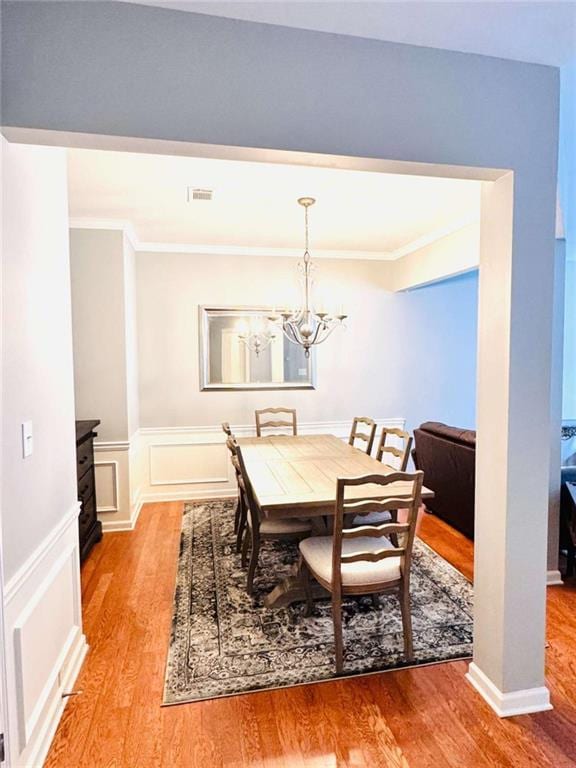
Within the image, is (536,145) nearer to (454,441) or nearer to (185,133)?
(185,133)

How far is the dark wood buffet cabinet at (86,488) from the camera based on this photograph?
3171mm

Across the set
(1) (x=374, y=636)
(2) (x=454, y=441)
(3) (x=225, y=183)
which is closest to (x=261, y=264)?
(3) (x=225, y=183)

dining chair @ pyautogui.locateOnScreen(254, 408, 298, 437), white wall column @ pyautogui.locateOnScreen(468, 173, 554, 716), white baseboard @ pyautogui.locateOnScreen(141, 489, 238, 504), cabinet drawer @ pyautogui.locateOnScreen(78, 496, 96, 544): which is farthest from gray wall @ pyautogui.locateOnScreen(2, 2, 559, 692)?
white baseboard @ pyautogui.locateOnScreen(141, 489, 238, 504)

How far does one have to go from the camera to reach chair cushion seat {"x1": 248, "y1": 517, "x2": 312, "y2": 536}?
2742 millimetres

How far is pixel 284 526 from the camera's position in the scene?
9.11 feet

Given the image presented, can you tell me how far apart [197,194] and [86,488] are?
2.47 m

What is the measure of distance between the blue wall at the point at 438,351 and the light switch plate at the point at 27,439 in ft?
13.6

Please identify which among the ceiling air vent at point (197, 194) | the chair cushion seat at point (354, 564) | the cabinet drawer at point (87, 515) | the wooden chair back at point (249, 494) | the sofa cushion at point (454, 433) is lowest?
the cabinet drawer at point (87, 515)

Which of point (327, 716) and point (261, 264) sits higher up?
point (261, 264)

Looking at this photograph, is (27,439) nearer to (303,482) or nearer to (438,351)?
(303,482)

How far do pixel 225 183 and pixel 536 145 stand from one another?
6.36ft

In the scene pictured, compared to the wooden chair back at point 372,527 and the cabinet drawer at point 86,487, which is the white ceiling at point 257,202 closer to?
the wooden chair back at point 372,527

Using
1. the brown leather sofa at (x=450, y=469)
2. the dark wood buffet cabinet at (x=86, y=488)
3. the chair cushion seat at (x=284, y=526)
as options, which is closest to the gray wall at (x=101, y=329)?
the dark wood buffet cabinet at (x=86, y=488)

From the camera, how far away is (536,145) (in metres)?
1.73
